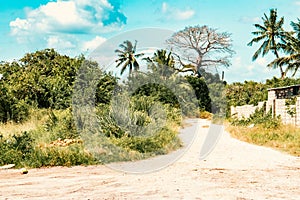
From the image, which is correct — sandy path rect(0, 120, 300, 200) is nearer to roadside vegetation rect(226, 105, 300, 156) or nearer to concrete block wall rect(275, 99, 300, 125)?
roadside vegetation rect(226, 105, 300, 156)

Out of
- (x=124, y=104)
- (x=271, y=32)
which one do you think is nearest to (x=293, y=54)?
(x=271, y=32)

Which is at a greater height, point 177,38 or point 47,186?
point 177,38

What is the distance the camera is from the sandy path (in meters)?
5.98

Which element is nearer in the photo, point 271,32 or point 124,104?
→ point 124,104

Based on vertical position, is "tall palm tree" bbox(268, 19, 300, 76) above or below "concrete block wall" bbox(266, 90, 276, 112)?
above

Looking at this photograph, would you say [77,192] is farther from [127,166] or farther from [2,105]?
[2,105]

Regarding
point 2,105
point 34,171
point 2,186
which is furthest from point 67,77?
point 2,186

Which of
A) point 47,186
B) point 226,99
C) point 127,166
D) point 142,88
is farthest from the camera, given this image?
point 226,99

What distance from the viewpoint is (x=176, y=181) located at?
7.02 meters

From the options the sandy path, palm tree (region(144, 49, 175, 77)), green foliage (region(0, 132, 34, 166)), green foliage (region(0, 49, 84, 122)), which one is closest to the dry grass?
the sandy path

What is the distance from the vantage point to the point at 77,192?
20.3ft

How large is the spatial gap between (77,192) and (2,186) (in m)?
1.66

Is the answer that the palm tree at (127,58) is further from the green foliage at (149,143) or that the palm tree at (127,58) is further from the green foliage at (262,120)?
the green foliage at (149,143)

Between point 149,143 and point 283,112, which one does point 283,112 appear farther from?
point 149,143
